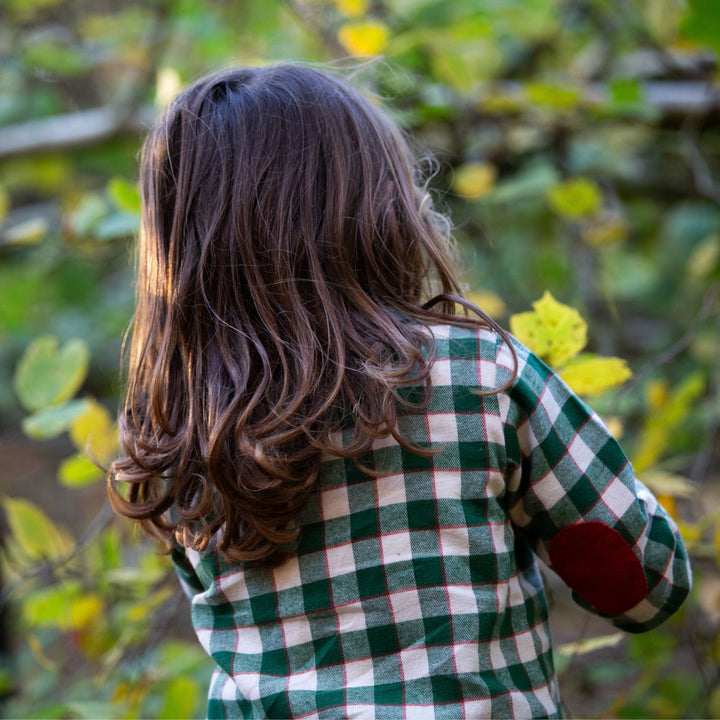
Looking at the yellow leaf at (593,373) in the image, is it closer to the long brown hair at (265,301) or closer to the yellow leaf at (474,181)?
the long brown hair at (265,301)

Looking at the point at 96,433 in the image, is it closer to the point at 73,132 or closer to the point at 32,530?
the point at 32,530

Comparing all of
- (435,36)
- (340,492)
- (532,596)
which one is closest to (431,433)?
(340,492)

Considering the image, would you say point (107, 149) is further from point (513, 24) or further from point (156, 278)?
point (156, 278)

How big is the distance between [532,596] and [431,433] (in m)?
0.24

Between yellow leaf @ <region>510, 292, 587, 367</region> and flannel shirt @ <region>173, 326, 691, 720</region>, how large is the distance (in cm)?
14

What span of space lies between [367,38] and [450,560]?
1.12 m

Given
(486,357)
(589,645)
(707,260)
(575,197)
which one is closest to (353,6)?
(575,197)

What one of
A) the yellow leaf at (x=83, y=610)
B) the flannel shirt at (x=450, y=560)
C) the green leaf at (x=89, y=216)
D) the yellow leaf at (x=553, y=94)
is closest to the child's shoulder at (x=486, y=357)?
the flannel shirt at (x=450, y=560)

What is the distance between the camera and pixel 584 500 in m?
0.85

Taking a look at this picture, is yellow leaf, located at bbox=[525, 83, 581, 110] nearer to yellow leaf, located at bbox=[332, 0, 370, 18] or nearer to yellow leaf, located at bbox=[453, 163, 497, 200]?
yellow leaf, located at bbox=[453, 163, 497, 200]

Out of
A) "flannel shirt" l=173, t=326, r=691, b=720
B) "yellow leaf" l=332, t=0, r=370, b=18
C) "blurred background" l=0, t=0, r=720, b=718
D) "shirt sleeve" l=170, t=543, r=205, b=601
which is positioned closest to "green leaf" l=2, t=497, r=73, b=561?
"blurred background" l=0, t=0, r=720, b=718

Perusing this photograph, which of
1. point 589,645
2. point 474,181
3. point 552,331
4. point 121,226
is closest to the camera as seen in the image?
point 552,331

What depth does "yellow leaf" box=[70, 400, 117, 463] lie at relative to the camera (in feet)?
4.34

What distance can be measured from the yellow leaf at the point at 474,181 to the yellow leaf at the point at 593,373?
28.7 inches
